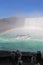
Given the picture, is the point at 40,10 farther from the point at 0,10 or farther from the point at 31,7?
the point at 0,10

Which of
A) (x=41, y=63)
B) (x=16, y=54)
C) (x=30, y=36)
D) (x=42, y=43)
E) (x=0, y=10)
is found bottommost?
(x=41, y=63)

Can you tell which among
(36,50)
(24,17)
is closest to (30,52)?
(36,50)

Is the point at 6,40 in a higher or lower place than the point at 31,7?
lower

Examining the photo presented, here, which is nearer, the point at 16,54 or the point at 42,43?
the point at 42,43

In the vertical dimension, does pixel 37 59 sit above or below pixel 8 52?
below

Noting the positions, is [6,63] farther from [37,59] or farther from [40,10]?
[40,10]

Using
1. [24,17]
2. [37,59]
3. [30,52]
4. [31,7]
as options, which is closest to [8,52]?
[30,52]
